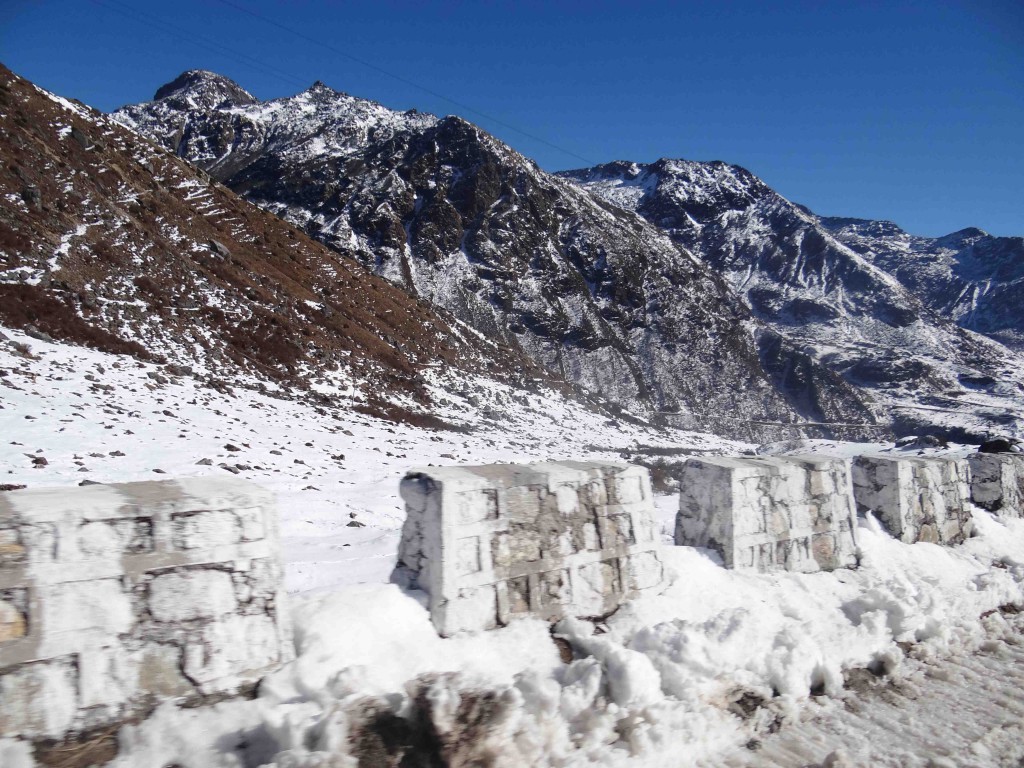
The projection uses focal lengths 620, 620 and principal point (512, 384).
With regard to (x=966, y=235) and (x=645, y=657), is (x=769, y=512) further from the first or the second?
(x=966, y=235)

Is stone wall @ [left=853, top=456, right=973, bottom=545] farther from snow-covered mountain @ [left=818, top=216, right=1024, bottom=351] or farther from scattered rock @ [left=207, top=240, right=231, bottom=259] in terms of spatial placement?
snow-covered mountain @ [left=818, top=216, right=1024, bottom=351]

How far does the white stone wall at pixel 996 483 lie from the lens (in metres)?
6.90

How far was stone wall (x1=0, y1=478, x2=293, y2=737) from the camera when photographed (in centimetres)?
201

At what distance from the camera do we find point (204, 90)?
391 feet

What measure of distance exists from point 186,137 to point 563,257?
71811 millimetres

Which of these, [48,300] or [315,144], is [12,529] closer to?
[48,300]

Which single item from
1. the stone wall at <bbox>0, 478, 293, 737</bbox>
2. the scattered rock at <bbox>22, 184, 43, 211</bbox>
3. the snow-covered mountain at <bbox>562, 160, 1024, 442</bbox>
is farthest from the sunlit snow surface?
the snow-covered mountain at <bbox>562, 160, 1024, 442</bbox>

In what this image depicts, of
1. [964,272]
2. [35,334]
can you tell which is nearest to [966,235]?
[964,272]

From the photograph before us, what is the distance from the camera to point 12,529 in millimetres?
2010

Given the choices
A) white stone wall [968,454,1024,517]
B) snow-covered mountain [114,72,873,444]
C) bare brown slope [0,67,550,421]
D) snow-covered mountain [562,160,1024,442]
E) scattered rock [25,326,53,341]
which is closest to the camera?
white stone wall [968,454,1024,517]

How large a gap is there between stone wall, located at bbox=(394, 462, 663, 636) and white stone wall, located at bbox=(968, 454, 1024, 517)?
17.8 feet

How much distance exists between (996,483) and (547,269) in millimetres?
55548

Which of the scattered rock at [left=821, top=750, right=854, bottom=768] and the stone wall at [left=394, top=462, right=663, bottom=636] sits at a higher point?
the stone wall at [left=394, top=462, right=663, bottom=636]

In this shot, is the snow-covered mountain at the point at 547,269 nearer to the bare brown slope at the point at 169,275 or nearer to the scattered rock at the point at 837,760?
the bare brown slope at the point at 169,275
